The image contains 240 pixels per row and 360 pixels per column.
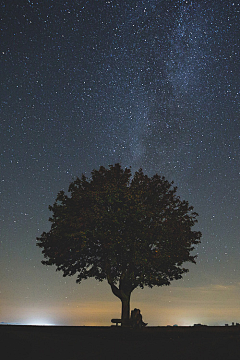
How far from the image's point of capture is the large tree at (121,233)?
98.5ft

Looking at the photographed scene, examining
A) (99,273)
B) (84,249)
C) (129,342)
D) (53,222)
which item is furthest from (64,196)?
(129,342)

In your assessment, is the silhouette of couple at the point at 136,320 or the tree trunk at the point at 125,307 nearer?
the silhouette of couple at the point at 136,320

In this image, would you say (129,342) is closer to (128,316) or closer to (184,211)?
(128,316)

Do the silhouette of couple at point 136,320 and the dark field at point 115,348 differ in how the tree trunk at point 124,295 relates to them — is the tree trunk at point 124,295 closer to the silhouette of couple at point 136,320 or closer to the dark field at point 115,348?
the silhouette of couple at point 136,320

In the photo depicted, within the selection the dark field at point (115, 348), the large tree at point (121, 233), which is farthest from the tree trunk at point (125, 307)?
the dark field at point (115, 348)

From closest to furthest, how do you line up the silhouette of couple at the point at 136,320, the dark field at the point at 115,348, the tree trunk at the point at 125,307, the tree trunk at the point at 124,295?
the dark field at the point at 115,348 → the silhouette of couple at the point at 136,320 → the tree trunk at the point at 125,307 → the tree trunk at the point at 124,295

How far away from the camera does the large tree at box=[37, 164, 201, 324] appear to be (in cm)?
3002

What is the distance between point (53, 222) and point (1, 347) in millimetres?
17977

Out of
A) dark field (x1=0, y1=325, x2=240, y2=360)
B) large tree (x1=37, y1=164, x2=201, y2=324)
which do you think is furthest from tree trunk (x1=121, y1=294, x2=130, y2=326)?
dark field (x1=0, y1=325, x2=240, y2=360)

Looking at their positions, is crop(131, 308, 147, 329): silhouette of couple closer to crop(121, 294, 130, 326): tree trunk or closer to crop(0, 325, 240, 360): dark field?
crop(121, 294, 130, 326): tree trunk

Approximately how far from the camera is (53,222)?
107 feet

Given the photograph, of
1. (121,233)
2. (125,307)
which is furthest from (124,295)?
(121,233)

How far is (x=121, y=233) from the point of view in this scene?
30.7 metres

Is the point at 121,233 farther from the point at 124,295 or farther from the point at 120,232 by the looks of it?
the point at 124,295
